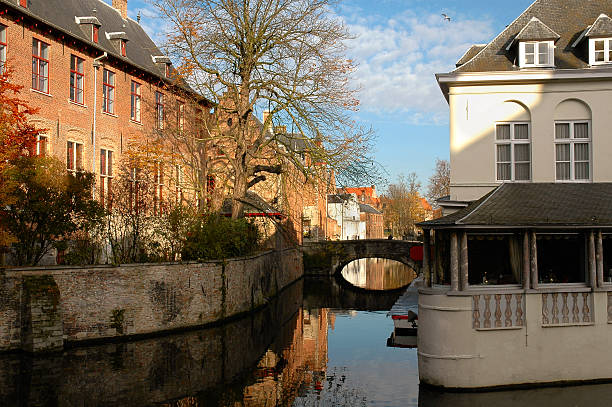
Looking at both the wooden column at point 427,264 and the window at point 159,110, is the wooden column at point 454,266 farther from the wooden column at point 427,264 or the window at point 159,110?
the window at point 159,110

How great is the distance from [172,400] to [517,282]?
22.3ft

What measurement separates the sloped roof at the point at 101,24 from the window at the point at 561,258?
16440mm

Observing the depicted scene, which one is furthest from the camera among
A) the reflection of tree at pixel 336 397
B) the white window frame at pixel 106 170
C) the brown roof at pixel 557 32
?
Answer: the white window frame at pixel 106 170

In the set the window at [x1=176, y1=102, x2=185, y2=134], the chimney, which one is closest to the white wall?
the window at [x1=176, y1=102, x2=185, y2=134]

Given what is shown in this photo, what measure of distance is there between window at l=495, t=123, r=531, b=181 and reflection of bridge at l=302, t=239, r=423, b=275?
885 inches

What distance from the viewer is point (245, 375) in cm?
1270

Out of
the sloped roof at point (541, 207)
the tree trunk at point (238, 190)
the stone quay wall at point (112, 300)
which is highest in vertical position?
the tree trunk at point (238, 190)

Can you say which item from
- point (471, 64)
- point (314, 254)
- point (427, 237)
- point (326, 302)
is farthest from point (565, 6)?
point (314, 254)

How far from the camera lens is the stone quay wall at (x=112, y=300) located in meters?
13.7

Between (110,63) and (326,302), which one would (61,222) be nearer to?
(110,63)

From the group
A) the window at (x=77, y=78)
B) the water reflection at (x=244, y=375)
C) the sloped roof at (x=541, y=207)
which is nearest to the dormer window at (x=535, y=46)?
the sloped roof at (x=541, y=207)

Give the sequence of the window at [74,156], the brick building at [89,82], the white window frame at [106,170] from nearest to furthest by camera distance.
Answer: the brick building at [89,82] → the window at [74,156] → the white window frame at [106,170]

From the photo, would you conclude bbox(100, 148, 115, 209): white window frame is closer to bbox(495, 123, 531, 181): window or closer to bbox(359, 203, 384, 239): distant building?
bbox(495, 123, 531, 181): window

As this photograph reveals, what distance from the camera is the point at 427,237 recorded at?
Answer: 12188mm
